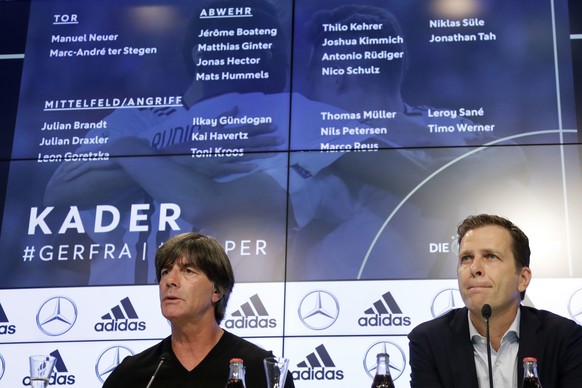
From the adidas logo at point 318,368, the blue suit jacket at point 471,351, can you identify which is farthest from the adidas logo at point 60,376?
the blue suit jacket at point 471,351

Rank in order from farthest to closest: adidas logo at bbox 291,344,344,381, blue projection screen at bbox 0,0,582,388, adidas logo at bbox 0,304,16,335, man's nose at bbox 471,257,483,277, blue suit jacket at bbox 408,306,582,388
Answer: adidas logo at bbox 0,304,16,335, blue projection screen at bbox 0,0,582,388, adidas logo at bbox 291,344,344,381, man's nose at bbox 471,257,483,277, blue suit jacket at bbox 408,306,582,388

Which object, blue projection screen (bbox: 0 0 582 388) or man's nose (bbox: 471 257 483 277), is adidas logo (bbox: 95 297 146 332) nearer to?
blue projection screen (bbox: 0 0 582 388)

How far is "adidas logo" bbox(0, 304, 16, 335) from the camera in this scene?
179 inches

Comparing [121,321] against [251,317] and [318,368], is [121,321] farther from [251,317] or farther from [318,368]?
[318,368]

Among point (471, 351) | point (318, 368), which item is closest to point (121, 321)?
point (318, 368)

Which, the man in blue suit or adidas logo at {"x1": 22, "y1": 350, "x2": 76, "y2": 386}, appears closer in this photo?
the man in blue suit

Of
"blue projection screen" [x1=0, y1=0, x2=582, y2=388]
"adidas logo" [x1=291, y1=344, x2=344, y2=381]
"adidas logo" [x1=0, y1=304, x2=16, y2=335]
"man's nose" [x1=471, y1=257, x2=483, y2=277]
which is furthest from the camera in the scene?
"adidas logo" [x1=0, y1=304, x2=16, y2=335]

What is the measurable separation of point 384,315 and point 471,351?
4.17 ft

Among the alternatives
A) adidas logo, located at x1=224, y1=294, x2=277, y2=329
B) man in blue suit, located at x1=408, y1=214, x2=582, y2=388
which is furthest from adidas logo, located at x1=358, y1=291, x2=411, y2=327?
man in blue suit, located at x1=408, y1=214, x2=582, y2=388

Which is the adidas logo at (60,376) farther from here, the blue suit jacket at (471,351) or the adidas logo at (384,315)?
the blue suit jacket at (471,351)

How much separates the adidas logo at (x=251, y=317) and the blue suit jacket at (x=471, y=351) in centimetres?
129

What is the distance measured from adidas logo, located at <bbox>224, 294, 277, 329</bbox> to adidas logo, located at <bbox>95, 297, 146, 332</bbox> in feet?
1.45

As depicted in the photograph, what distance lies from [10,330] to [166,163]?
113 cm

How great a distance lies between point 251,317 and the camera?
446 cm
